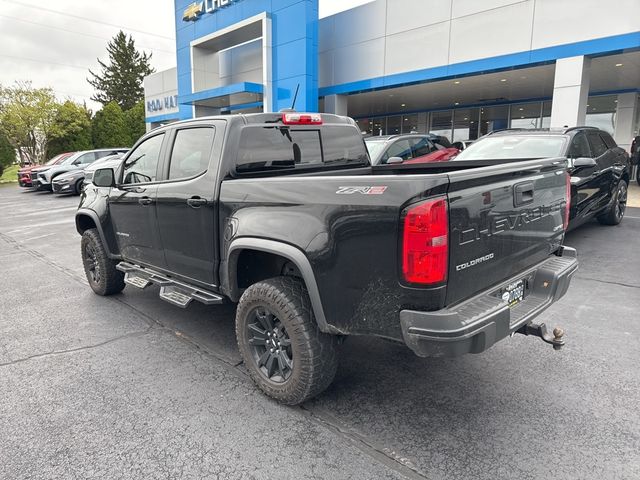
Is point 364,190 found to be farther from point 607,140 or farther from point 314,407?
point 607,140

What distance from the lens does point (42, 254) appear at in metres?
8.00

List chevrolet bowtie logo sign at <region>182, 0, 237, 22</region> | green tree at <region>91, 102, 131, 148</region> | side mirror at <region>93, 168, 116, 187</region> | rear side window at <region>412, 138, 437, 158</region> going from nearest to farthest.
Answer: side mirror at <region>93, 168, 116, 187</region> → rear side window at <region>412, 138, 437, 158</region> → chevrolet bowtie logo sign at <region>182, 0, 237, 22</region> → green tree at <region>91, 102, 131, 148</region>

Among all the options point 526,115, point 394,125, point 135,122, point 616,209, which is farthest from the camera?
point 135,122

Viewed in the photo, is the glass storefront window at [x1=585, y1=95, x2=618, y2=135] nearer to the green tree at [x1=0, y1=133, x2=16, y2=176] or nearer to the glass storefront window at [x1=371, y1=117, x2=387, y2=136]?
the glass storefront window at [x1=371, y1=117, x2=387, y2=136]

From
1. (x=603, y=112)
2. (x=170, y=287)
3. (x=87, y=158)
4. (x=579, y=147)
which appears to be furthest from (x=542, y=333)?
(x=603, y=112)

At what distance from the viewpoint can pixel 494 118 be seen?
24000 millimetres

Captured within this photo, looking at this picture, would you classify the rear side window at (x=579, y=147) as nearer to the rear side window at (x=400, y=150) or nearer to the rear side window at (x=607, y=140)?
the rear side window at (x=607, y=140)

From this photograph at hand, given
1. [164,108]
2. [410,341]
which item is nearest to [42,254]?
[410,341]

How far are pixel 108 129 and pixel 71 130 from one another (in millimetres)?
4685

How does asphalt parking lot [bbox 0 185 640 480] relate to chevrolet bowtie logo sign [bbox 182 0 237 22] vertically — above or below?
below

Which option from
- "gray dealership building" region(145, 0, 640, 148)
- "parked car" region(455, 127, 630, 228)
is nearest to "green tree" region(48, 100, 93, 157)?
"gray dealership building" region(145, 0, 640, 148)

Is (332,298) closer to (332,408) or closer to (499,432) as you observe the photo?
(332,408)

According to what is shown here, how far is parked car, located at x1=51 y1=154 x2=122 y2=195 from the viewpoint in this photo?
17328 millimetres

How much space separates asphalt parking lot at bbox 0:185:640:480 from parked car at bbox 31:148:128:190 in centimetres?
1601
